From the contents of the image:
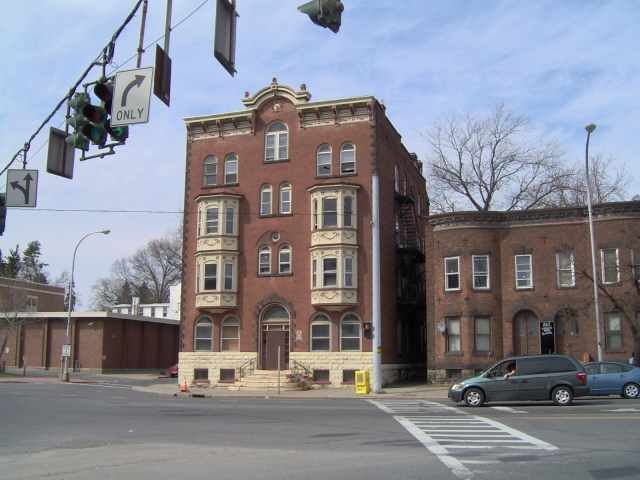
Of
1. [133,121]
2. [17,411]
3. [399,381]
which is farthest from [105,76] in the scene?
[399,381]

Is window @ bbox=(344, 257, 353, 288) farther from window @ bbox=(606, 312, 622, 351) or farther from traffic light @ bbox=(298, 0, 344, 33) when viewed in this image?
traffic light @ bbox=(298, 0, 344, 33)

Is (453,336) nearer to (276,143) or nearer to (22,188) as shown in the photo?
(276,143)

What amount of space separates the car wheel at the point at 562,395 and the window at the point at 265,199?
71.4 ft

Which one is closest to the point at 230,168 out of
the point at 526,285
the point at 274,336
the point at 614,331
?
the point at 274,336

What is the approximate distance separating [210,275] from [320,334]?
7.31 meters

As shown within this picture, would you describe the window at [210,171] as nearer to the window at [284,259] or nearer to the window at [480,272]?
the window at [284,259]

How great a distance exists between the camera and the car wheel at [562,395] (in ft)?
75.4

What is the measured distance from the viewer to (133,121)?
10203 mm

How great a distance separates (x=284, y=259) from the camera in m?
40.1

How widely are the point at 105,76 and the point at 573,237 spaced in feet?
98.4

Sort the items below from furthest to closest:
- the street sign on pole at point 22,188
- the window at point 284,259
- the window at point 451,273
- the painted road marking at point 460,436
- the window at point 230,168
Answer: the window at point 230,168, the window at point 284,259, the window at point 451,273, the street sign on pole at point 22,188, the painted road marking at point 460,436

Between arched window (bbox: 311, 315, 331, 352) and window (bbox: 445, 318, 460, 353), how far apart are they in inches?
254

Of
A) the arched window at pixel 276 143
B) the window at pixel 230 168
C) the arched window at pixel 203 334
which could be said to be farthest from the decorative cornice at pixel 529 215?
the arched window at pixel 203 334

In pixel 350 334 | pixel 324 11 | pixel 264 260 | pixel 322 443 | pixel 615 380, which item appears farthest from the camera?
pixel 264 260
